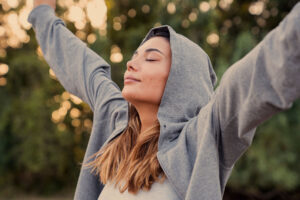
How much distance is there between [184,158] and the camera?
1173 mm

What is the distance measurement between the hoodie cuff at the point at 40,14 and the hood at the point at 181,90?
804mm

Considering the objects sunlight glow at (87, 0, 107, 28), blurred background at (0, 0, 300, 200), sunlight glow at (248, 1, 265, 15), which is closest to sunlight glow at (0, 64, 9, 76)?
blurred background at (0, 0, 300, 200)

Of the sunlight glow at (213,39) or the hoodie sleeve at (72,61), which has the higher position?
the hoodie sleeve at (72,61)

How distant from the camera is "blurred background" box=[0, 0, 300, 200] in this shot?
594 centimetres

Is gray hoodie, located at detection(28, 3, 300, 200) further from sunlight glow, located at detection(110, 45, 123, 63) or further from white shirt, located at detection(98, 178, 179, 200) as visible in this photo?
sunlight glow, located at detection(110, 45, 123, 63)

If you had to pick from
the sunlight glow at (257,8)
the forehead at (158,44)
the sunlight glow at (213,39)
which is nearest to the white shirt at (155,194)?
the forehead at (158,44)

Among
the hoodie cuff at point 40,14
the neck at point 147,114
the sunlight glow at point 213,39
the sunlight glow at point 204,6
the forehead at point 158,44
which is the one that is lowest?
the sunlight glow at point 213,39

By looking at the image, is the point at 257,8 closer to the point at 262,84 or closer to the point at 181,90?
the point at 181,90

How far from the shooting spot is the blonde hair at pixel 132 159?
125 cm

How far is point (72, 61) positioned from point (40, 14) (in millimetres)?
346

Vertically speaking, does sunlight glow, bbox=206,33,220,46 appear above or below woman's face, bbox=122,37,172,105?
below

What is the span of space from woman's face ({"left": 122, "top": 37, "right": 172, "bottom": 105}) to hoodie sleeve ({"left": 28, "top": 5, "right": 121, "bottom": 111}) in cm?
32

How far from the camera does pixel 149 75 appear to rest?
1.36 meters

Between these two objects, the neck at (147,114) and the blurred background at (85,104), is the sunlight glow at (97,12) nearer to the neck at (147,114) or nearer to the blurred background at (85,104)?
the blurred background at (85,104)
